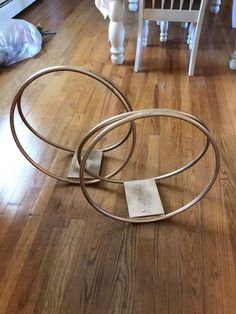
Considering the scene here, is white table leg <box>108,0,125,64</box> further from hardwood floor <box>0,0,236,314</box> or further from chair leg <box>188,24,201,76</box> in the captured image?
chair leg <box>188,24,201,76</box>

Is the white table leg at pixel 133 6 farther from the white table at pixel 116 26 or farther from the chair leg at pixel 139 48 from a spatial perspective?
the chair leg at pixel 139 48

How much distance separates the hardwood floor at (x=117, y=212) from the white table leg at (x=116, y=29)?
0.11 meters

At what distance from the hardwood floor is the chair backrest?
378mm

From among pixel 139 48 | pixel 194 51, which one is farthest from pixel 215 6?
pixel 139 48

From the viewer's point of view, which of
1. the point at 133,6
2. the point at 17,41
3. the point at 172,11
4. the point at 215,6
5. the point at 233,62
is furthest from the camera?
the point at 133,6

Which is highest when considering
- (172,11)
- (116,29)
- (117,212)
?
(172,11)

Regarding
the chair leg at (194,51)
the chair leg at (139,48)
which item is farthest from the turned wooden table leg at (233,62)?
the chair leg at (139,48)

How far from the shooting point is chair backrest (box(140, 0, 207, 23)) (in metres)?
1.92

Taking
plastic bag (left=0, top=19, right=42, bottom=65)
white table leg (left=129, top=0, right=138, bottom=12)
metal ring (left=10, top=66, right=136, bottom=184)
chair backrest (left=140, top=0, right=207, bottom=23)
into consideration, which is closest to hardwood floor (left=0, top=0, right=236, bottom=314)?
metal ring (left=10, top=66, right=136, bottom=184)

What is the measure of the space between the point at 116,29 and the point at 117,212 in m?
1.38

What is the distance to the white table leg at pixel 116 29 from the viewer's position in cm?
197

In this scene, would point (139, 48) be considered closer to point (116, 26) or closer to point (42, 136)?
point (116, 26)

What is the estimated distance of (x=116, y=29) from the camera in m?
2.07

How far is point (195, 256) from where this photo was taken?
1.07m
